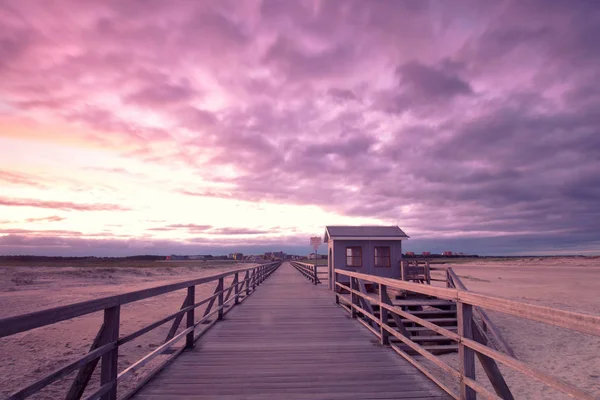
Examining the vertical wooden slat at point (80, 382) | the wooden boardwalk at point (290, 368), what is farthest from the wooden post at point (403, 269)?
the vertical wooden slat at point (80, 382)

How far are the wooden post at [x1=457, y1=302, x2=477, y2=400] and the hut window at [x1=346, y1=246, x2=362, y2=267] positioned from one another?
16.0 meters

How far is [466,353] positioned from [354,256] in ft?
53.1

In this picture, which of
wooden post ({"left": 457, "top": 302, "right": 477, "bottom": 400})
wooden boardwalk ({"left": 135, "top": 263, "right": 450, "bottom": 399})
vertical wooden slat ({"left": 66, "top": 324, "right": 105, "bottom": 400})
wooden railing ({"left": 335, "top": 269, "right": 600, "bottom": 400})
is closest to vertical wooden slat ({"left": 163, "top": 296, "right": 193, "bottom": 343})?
wooden boardwalk ({"left": 135, "top": 263, "right": 450, "bottom": 399})

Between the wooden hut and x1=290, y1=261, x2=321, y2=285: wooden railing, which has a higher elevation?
the wooden hut

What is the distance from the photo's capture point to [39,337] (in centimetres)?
1136

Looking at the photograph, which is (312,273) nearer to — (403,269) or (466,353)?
(403,269)

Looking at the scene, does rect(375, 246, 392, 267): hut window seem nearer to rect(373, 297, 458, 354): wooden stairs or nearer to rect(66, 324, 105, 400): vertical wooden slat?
rect(373, 297, 458, 354): wooden stairs

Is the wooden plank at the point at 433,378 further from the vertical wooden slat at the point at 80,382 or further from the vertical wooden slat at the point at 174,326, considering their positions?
the vertical wooden slat at the point at 80,382

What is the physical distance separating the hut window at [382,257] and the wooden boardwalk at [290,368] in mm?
11936

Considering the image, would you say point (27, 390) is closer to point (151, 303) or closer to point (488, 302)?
point (488, 302)

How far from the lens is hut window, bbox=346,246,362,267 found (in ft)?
63.5

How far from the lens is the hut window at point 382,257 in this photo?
19.5 meters

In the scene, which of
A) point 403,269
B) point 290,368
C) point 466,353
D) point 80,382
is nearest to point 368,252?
point 403,269

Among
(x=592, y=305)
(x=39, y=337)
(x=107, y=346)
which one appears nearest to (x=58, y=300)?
(x=39, y=337)
